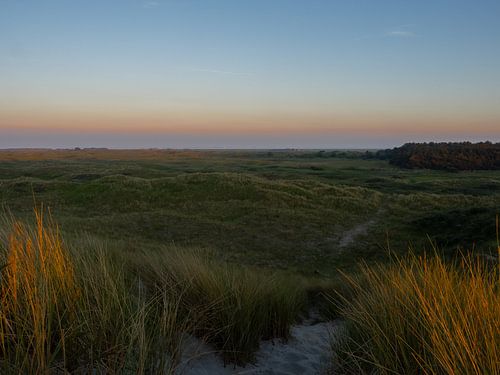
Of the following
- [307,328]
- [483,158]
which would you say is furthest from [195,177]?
[483,158]

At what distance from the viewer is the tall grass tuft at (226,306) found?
4434 mm

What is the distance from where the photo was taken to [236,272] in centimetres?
660

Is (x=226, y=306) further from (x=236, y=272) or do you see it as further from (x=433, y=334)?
(x=433, y=334)

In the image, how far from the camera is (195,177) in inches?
1246

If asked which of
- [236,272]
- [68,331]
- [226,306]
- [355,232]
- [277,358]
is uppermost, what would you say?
[68,331]

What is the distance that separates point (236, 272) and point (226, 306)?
1884 millimetres

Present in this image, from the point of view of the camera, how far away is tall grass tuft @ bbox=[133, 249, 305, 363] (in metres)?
4.43

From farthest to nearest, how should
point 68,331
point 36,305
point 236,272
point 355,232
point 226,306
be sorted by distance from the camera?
point 355,232 < point 236,272 < point 226,306 < point 68,331 < point 36,305

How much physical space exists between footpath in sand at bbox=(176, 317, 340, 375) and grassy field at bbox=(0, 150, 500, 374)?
15 centimetres

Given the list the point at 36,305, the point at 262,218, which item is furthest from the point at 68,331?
the point at 262,218

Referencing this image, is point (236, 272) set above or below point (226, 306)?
below

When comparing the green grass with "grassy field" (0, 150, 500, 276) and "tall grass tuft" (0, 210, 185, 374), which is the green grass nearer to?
"tall grass tuft" (0, 210, 185, 374)

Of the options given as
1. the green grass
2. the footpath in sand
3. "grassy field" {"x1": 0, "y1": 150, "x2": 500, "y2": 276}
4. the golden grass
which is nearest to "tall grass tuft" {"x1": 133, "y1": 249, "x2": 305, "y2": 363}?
the green grass

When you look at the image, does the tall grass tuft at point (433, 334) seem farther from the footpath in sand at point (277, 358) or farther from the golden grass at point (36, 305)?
the golden grass at point (36, 305)
